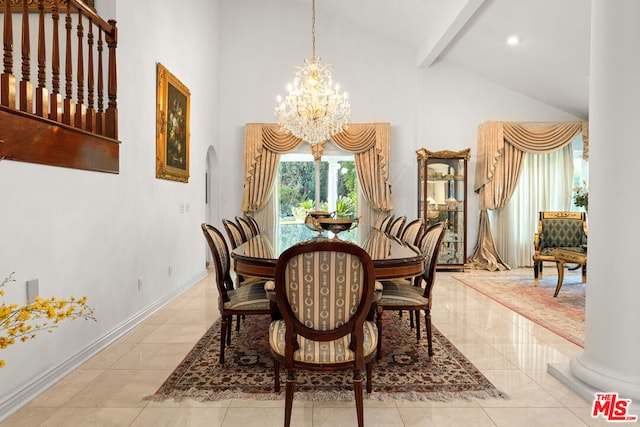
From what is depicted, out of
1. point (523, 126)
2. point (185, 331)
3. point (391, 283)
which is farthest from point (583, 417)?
point (523, 126)

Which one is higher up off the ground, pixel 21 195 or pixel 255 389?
pixel 21 195

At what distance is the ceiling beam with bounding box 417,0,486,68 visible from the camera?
4754 millimetres

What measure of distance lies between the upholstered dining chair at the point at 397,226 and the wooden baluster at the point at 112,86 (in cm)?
284

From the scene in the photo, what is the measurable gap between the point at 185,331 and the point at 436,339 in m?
2.07

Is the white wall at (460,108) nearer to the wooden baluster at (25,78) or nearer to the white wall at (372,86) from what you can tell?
the white wall at (372,86)

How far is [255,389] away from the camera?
8.36 ft

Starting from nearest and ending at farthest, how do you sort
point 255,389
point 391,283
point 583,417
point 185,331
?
point 583,417 → point 255,389 → point 391,283 → point 185,331

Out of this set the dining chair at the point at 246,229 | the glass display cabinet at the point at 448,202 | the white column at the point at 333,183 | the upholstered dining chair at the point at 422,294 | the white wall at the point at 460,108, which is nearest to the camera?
the upholstered dining chair at the point at 422,294

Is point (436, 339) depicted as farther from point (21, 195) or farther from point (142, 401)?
point (21, 195)

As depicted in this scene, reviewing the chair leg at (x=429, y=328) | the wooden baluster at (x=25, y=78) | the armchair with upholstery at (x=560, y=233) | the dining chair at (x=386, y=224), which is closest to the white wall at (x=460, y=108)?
the dining chair at (x=386, y=224)

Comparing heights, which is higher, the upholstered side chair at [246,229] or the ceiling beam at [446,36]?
the ceiling beam at [446,36]

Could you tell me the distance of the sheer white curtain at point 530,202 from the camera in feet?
23.7

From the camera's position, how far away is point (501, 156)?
7023 mm

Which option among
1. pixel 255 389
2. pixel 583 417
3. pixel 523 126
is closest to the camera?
pixel 583 417
